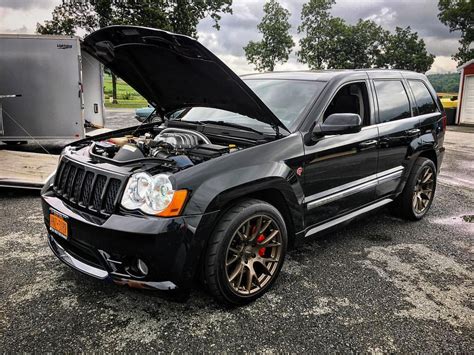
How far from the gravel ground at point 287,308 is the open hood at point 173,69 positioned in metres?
1.43

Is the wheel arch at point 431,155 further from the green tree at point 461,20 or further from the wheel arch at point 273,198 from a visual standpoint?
the green tree at point 461,20

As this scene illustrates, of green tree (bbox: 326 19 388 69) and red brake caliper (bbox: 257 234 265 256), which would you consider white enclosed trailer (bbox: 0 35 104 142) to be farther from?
green tree (bbox: 326 19 388 69)

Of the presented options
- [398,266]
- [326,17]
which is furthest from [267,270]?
[326,17]

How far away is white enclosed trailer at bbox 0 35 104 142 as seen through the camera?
7.94m

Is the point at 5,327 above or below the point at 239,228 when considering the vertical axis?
below

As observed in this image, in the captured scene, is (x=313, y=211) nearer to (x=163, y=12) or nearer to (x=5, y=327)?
(x=5, y=327)

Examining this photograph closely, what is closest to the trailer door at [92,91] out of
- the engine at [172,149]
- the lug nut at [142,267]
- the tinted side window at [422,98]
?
the engine at [172,149]

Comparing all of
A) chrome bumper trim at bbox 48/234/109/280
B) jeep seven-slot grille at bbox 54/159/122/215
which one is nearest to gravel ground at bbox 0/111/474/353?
chrome bumper trim at bbox 48/234/109/280

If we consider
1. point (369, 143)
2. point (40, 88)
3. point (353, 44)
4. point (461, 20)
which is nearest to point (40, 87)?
point (40, 88)

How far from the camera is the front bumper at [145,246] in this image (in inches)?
93.1

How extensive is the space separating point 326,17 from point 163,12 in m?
28.9

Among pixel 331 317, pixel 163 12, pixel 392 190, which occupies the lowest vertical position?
pixel 331 317

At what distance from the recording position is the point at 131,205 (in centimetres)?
248

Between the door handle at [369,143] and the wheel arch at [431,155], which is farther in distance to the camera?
the wheel arch at [431,155]
